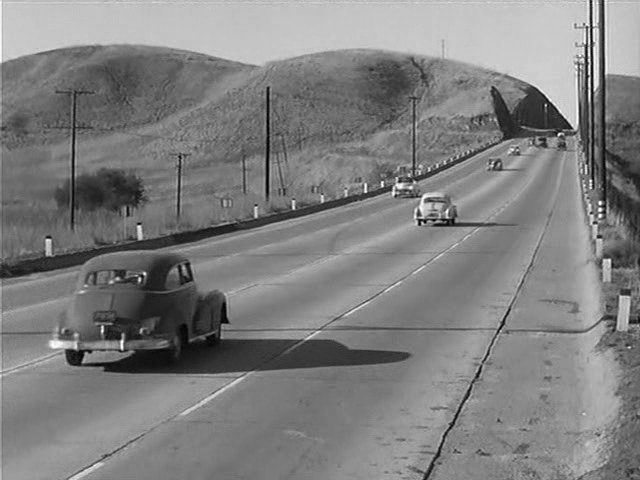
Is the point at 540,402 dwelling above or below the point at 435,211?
below

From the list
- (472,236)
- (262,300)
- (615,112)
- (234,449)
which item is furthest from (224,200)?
(615,112)

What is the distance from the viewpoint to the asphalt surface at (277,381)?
991 centimetres

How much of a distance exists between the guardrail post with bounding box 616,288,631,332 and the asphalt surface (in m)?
1.87

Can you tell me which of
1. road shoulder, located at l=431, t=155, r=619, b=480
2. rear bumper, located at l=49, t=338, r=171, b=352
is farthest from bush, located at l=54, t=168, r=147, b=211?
rear bumper, located at l=49, t=338, r=171, b=352

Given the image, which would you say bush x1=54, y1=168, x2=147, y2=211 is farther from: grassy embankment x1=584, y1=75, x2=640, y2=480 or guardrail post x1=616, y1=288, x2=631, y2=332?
guardrail post x1=616, y1=288, x2=631, y2=332

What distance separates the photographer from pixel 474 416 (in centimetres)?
1195

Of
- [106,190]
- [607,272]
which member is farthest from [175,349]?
[106,190]

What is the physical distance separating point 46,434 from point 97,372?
11.2 feet

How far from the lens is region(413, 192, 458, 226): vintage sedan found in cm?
4831

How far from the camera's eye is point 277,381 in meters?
13.6

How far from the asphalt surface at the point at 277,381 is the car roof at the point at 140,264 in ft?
3.57

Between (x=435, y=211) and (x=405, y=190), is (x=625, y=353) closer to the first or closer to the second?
(x=435, y=211)

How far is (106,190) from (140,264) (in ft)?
254

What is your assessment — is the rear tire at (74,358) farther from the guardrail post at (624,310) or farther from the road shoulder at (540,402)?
the guardrail post at (624,310)
